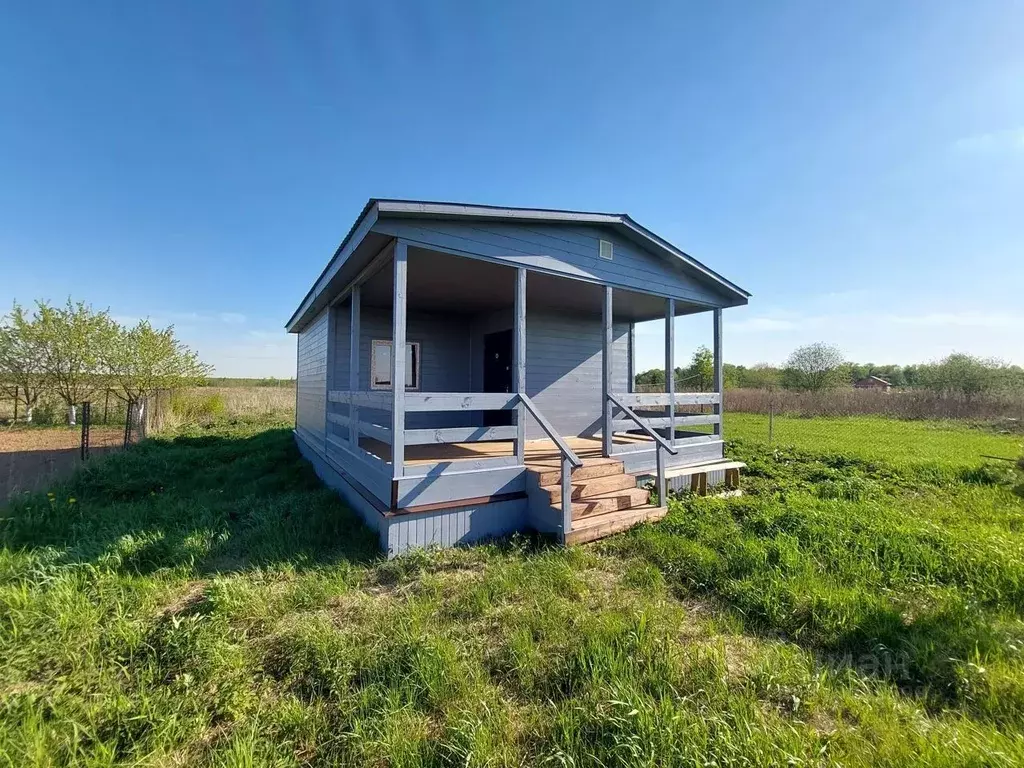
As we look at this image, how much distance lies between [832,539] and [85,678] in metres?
6.24

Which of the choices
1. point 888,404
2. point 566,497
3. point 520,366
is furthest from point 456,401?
point 888,404

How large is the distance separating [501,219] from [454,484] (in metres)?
3.14

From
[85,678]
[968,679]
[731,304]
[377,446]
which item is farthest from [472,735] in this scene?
[731,304]

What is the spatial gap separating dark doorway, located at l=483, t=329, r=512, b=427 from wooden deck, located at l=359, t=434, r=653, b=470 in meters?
1.49

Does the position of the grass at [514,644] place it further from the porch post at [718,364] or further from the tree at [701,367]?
the tree at [701,367]

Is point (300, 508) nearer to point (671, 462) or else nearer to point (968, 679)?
point (671, 462)

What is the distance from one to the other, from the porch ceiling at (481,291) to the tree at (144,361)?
15.0m

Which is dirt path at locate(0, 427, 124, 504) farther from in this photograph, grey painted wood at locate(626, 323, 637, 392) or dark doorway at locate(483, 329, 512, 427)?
grey painted wood at locate(626, 323, 637, 392)

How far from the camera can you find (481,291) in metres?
6.95

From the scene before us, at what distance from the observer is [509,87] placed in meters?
8.21

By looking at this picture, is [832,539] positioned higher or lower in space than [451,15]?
lower

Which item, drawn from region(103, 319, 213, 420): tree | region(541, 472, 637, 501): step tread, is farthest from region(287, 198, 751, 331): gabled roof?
region(103, 319, 213, 420): tree

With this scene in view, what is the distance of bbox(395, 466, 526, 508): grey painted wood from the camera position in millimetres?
4391

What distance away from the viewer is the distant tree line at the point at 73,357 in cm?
1609
